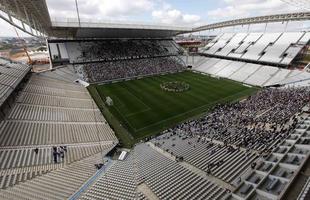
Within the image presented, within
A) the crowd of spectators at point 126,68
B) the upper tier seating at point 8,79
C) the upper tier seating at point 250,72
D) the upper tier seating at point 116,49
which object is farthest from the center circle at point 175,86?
the upper tier seating at point 8,79

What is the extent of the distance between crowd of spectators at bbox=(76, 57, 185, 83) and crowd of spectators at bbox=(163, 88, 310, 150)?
95.7 ft

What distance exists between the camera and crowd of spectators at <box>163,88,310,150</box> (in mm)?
21453

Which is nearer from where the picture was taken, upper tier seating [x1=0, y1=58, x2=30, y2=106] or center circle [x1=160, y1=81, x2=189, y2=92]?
upper tier seating [x1=0, y1=58, x2=30, y2=106]

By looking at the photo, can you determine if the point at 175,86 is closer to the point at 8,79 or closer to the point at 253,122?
the point at 253,122

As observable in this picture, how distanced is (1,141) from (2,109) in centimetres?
680

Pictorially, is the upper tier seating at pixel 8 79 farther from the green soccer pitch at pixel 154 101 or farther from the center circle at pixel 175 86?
the center circle at pixel 175 86

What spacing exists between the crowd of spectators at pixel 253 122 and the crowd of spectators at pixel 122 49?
40.0 metres

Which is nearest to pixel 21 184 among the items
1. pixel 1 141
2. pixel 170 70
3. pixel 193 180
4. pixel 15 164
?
pixel 15 164

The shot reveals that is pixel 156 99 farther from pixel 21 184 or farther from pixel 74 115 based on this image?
pixel 21 184

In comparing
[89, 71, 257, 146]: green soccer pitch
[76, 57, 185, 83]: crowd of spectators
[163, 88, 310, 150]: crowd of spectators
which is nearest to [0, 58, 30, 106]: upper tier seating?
[89, 71, 257, 146]: green soccer pitch

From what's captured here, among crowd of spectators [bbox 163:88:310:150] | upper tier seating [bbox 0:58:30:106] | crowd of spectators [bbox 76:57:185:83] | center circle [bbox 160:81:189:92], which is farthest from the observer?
crowd of spectators [bbox 76:57:185:83]

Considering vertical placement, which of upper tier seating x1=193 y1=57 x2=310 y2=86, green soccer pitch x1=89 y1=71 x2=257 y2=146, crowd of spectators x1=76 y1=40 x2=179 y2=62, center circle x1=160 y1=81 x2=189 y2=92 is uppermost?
crowd of spectators x1=76 y1=40 x2=179 y2=62

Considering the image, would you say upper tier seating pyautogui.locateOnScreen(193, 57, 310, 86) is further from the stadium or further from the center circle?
the center circle

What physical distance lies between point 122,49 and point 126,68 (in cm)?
1210
